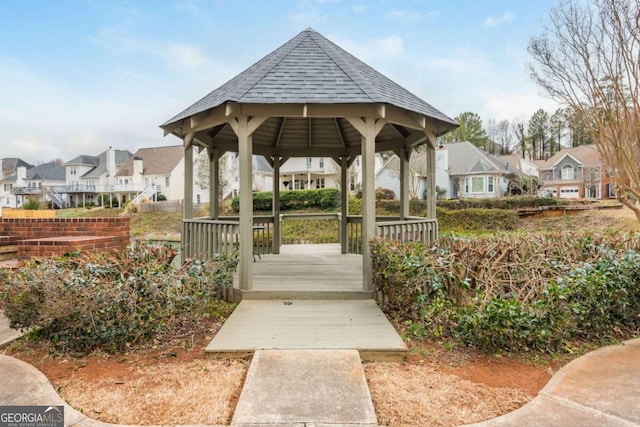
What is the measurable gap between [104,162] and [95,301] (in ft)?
156

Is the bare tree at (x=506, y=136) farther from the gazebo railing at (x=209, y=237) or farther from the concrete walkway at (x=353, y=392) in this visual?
the concrete walkway at (x=353, y=392)

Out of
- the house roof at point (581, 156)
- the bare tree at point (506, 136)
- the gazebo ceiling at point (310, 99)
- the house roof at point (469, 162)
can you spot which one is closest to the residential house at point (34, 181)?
the house roof at point (469, 162)

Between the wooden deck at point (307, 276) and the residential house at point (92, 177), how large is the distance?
35277 mm

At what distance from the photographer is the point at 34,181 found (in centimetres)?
4684

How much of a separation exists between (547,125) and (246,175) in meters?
46.5

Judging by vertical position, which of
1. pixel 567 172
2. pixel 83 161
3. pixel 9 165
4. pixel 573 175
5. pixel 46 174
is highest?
pixel 9 165

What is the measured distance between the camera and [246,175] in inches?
208

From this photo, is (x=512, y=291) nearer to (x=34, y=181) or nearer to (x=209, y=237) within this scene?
(x=209, y=237)

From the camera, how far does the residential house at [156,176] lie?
36.6 metres

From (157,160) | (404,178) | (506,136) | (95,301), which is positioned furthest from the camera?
(506,136)

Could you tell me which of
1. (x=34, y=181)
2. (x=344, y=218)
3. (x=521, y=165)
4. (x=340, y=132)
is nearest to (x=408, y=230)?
(x=344, y=218)

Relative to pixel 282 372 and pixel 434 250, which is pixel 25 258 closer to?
pixel 282 372

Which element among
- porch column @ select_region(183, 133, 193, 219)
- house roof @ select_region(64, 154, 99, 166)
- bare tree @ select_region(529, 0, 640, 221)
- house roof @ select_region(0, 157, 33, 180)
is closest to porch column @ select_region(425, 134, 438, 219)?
porch column @ select_region(183, 133, 193, 219)

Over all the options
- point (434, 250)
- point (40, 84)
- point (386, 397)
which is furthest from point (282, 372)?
point (40, 84)
